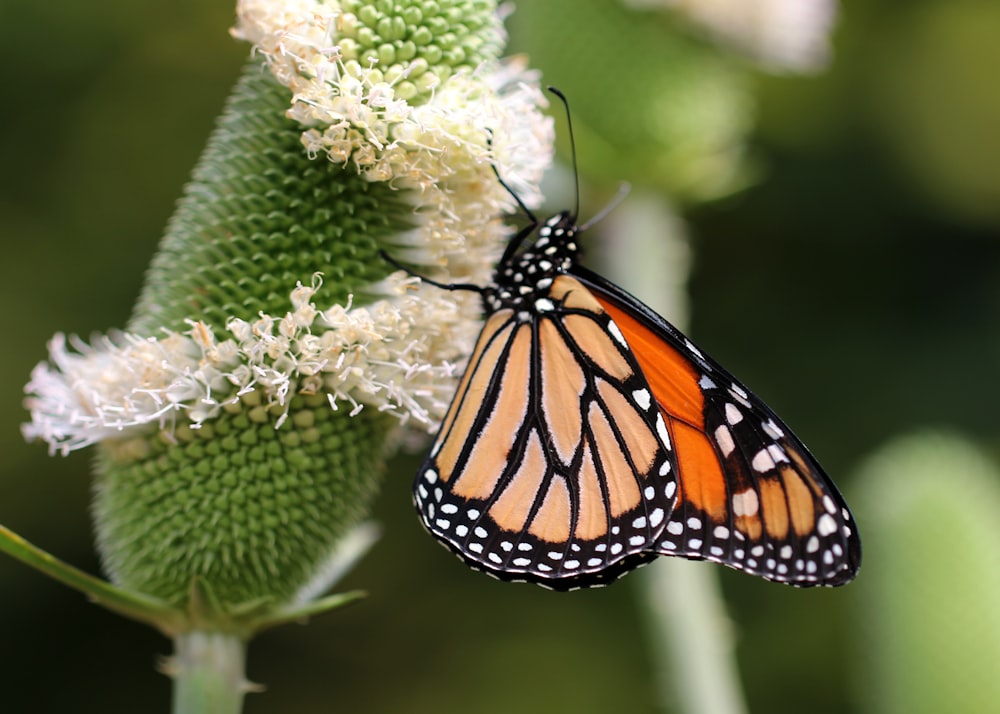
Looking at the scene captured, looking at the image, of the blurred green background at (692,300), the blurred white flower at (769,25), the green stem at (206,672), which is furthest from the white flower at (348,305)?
the blurred green background at (692,300)

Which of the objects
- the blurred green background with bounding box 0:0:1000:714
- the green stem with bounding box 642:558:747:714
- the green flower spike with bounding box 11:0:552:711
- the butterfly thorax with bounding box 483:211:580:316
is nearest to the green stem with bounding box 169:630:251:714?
the green flower spike with bounding box 11:0:552:711

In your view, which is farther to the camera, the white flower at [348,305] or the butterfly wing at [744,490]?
the butterfly wing at [744,490]

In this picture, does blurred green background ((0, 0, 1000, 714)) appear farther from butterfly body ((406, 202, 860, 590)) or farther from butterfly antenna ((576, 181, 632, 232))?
butterfly body ((406, 202, 860, 590))

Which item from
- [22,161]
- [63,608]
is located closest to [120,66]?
[22,161]

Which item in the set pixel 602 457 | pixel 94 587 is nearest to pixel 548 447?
pixel 602 457

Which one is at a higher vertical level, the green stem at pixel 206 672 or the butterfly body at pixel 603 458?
the butterfly body at pixel 603 458

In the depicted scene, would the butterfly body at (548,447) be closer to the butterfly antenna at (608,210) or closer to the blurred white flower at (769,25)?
the butterfly antenna at (608,210)

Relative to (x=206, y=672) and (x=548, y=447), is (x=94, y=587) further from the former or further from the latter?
(x=548, y=447)
